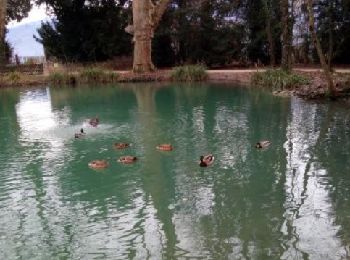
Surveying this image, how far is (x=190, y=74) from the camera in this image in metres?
26.8

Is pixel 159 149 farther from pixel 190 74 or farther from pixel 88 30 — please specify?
pixel 88 30

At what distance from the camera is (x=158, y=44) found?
33219mm

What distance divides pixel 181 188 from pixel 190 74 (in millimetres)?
18380

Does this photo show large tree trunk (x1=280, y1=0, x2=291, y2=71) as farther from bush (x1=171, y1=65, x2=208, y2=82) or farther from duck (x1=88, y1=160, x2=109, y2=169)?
duck (x1=88, y1=160, x2=109, y2=169)

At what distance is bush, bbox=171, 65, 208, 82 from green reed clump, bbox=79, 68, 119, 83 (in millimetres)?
3315

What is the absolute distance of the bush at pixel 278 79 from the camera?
70.1 feet

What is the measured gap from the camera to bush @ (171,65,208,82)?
2677 cm

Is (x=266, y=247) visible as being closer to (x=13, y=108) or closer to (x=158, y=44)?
(x=13, y=108)

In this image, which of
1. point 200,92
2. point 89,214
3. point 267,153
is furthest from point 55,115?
point 89,214

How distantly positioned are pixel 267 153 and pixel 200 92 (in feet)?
37.7

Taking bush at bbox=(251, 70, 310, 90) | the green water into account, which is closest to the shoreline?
bush at bbox=(251, 70, 310, 90)

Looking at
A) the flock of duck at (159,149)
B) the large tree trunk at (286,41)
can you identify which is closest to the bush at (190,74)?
the large tree trunk at (286,41)

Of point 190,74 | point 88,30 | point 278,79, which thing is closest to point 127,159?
point 278,79

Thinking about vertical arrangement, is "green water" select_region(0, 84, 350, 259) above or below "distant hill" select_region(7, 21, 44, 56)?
below
